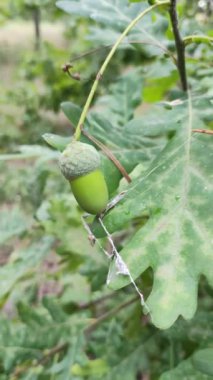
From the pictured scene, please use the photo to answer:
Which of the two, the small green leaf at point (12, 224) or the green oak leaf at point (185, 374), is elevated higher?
the green oak leaf at point (185, 374)

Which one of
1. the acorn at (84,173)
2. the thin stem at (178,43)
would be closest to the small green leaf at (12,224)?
the thin stem at (178,43)

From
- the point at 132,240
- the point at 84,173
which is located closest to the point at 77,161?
the point at 84,173

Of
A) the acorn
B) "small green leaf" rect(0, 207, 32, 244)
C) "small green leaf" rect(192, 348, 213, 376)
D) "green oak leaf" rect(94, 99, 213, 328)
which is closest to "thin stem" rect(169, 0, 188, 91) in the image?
"green oak leaf" rect(94, 99, 213, 328)

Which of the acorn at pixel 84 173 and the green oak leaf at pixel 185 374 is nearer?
the acorn at pixel 84 173

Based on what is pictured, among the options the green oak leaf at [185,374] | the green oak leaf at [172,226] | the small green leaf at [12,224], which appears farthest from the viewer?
the small green leaf at [12,224]

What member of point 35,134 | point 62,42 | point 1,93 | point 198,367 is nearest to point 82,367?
point 198,367

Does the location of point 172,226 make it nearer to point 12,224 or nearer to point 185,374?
point 185,374

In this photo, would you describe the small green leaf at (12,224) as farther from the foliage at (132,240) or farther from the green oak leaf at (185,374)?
the green oak leaf at (185,374)
